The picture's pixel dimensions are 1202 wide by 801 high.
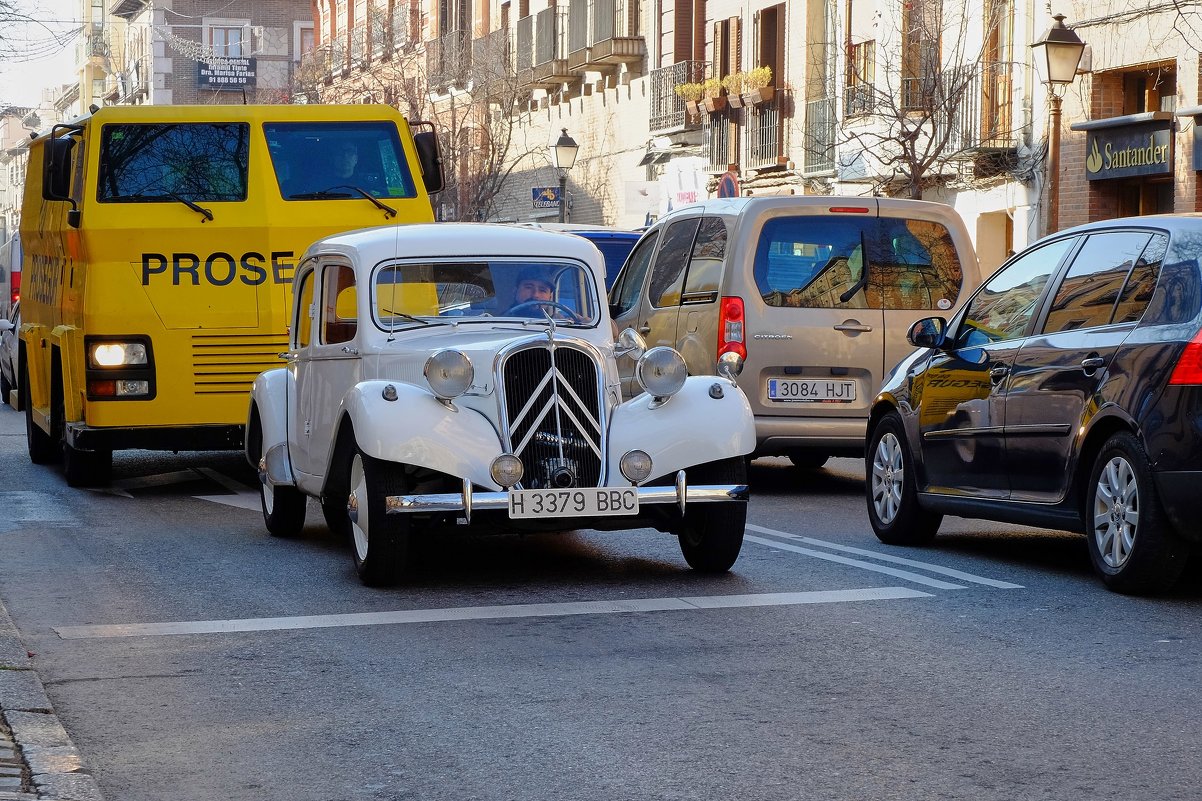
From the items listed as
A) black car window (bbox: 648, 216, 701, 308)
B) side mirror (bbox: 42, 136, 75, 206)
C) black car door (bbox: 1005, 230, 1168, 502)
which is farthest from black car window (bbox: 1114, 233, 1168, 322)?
side mirror (bbox: 42, 136, 75, 206)

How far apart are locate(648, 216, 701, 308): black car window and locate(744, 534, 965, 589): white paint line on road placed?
3870 mm

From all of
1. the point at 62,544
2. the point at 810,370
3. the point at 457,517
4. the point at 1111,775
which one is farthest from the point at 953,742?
the point at 810,370

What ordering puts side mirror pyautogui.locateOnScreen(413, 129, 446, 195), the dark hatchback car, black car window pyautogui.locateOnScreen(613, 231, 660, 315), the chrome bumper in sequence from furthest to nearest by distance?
black car window pyautogui.locateOnScreen(613, 231, 660, 315) → side mirror pyautogui.locateOnScreen(413, 129, 446, 195) → the chrome bumper → the dark hatchback car

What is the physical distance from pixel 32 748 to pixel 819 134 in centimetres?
2809

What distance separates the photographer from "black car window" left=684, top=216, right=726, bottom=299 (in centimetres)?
1380

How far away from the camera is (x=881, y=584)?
899 centimetres

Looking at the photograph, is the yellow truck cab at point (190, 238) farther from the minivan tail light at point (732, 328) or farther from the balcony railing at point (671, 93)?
the balcony railing at point (671, 93)

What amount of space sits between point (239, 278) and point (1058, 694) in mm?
8441

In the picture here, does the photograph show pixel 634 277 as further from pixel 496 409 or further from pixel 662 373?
pixel 496 409

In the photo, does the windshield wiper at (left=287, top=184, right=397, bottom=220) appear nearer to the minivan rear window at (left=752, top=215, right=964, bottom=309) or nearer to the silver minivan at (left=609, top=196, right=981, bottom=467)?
the silver minivan at (left=609, top=196, right=981, bottom=467)

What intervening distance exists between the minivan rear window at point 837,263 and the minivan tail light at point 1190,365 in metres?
5.51

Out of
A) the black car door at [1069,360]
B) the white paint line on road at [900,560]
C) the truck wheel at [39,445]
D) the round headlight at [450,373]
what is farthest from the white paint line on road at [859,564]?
the truck wheel at [39,445]

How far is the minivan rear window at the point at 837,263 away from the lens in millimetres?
13602

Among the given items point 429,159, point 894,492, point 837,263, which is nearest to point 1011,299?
point 894,492
